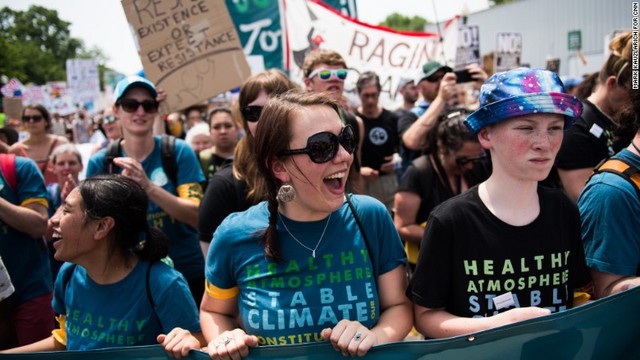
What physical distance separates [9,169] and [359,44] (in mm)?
4280

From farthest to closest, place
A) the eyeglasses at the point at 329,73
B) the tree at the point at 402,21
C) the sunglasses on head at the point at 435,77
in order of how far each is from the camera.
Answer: the tree at the point at 402,21 < the sunglasses on head at the point at 435,77 < the eyeglasses at the point at 329,73

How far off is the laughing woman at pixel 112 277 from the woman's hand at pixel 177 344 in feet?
1.01

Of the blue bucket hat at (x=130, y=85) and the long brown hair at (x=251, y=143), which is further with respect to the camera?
the blue bucket hat at (x=130, y=85)

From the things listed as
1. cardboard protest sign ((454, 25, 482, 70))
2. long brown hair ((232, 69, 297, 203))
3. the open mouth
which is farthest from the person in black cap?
the open mouth

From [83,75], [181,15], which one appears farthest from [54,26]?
[181,15]

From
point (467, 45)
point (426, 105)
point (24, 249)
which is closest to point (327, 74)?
point (426, 105)

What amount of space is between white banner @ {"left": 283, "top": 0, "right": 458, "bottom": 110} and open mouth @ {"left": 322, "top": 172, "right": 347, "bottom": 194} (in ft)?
15.1

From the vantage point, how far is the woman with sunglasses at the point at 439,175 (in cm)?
336

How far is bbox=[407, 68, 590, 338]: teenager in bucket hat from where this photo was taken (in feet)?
5.90

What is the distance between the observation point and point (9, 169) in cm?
319

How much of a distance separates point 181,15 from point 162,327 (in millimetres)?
2796

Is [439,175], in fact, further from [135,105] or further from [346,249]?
[135,105]

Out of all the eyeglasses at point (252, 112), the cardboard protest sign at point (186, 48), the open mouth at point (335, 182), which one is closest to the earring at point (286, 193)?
the open mouth at point (335, 182)

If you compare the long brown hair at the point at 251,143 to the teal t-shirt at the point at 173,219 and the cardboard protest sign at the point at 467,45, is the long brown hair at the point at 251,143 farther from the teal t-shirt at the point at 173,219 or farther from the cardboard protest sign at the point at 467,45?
the cardboard protest sign at the point at 467,45
